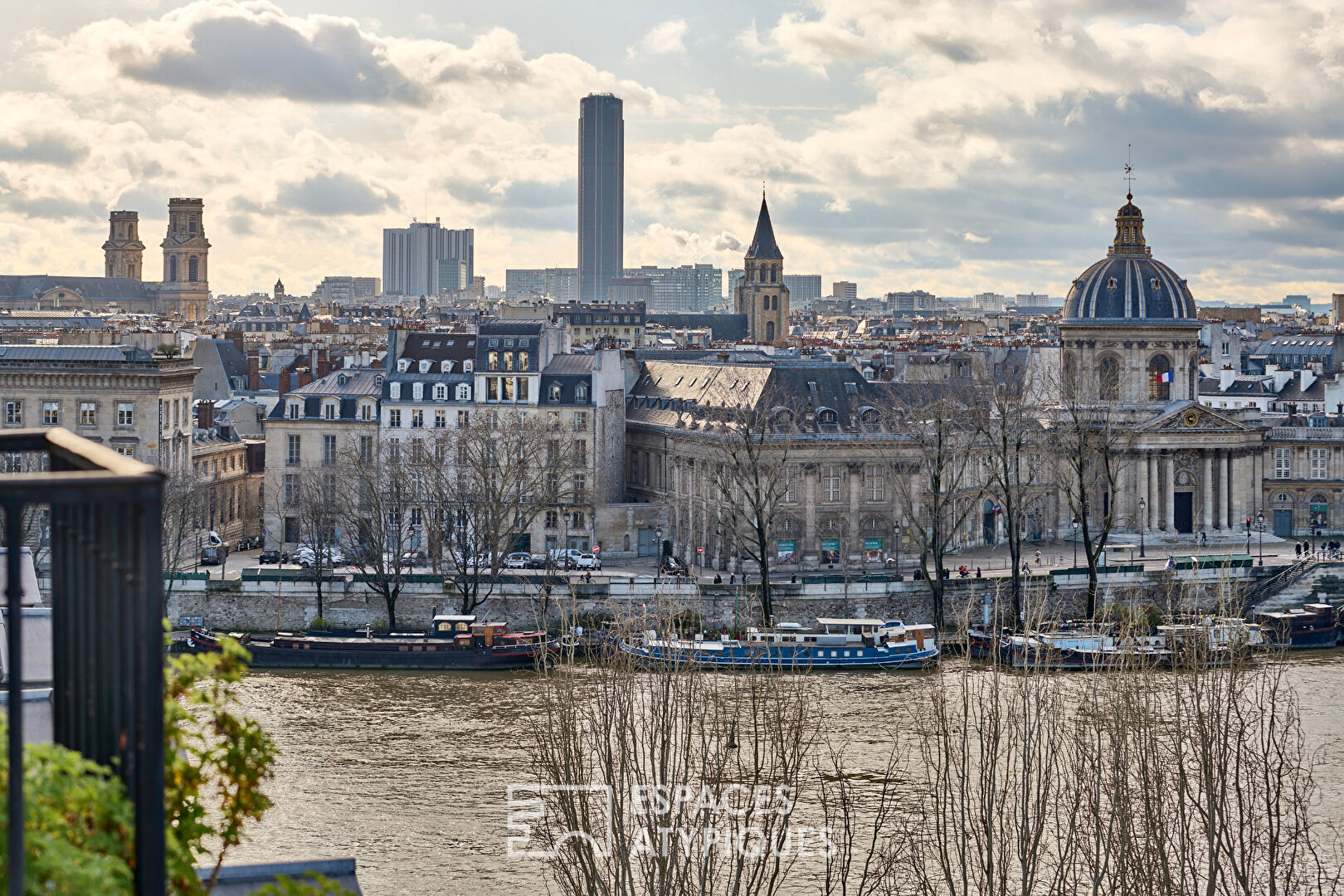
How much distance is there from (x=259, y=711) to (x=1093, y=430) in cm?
3381

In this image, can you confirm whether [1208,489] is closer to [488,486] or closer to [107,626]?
[488,486]

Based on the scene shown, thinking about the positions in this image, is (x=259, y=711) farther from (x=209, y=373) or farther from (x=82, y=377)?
(x=209, y=373)

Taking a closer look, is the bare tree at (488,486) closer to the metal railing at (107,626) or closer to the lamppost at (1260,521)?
the lamppost at (1260,521)

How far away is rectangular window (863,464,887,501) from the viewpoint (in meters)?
65.6

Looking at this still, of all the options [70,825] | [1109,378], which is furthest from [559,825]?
[1109,378]

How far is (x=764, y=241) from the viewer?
184125mm

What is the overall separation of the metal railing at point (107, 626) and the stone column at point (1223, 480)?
6921 cm

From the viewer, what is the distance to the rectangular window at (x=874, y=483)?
65.6 metres

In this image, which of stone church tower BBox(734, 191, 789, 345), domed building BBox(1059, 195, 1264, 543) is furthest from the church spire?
domed building BBox(1059, 195, 1264, 543)

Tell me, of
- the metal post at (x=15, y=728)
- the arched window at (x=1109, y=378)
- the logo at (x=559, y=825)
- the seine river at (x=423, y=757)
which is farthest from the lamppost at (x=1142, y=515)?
the metal post at (x=15, y=728)

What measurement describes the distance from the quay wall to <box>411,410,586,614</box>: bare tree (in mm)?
1247

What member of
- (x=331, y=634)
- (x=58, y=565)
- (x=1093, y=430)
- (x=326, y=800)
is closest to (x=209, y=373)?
(x=331, y=634)

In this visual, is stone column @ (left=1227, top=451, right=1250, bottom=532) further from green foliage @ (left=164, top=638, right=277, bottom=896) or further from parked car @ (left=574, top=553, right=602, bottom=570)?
green foliage @ (left=164, top=638, right=277, bottom=896)

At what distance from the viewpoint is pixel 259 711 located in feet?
145
